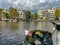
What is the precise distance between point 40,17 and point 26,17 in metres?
5.09

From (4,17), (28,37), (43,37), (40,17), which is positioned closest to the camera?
(43,37)

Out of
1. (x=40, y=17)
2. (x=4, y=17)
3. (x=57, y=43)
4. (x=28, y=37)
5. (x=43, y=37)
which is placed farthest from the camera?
(x=40, y=17)

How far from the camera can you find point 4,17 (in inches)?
1940

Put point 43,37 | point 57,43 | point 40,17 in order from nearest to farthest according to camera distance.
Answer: point 57,43 < point 43,37 < point 40,17

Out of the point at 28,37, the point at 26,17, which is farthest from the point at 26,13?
the point at 28,37

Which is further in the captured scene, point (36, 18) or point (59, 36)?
point (36, 18)

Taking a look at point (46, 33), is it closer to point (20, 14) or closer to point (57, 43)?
point (57, 43)

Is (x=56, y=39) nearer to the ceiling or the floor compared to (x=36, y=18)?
nearer to the ceiling

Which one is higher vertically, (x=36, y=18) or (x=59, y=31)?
(x=59, y=31)

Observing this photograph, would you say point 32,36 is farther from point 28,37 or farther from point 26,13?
point 26,13

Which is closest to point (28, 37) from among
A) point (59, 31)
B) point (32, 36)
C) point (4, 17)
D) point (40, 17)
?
point (32, 36)

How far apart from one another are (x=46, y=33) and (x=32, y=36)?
0.88 feet

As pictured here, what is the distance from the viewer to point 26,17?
51344 millimetres

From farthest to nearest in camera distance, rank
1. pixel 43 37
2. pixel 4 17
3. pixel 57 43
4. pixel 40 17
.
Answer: pixel 40 17, pixel 4 17, pixel 43 37, pixel 57 43
